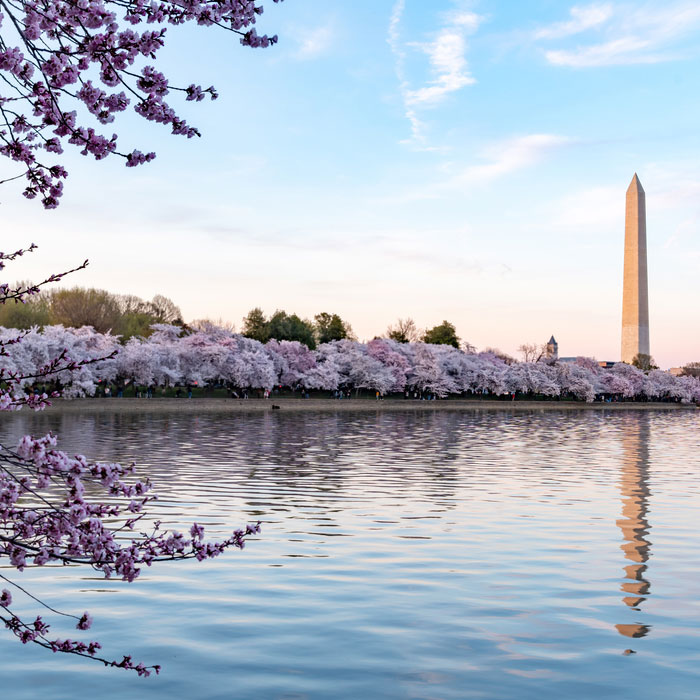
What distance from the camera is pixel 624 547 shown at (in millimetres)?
16297

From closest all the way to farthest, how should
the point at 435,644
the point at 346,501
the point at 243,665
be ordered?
the point at 243,665, the point at 435,644, the point at 346,501

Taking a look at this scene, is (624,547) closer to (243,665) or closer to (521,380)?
(243,665)

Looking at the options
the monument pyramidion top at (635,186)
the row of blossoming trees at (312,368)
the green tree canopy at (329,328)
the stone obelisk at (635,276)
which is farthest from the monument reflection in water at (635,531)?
the green tree canopy at (329,328)

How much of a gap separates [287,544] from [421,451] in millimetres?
23087

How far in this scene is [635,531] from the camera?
18188 mm

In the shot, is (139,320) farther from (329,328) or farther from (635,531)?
(635,531)

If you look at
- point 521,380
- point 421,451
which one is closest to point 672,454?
point 421,451

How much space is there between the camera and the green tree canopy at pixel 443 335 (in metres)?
153

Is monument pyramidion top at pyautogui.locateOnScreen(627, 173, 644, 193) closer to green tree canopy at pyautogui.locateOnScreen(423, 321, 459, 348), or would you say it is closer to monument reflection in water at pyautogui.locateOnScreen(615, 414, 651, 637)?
green tree canopy at pyautogui.locateOnScreen(423, 321, 459, 348)

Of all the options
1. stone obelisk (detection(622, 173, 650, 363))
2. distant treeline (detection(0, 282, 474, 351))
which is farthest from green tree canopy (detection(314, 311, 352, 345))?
stone obelisk (detection(622, 173, 650, 363))

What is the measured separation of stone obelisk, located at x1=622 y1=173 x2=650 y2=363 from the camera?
402 ft

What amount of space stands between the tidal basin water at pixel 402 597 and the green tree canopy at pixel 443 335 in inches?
4948

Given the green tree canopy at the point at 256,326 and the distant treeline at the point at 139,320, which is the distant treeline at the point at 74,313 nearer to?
the distant treeline at the point at 139,320

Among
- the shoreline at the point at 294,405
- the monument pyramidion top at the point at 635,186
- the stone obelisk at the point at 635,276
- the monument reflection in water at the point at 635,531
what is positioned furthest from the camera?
the stone obelisk at the point at 635,276
